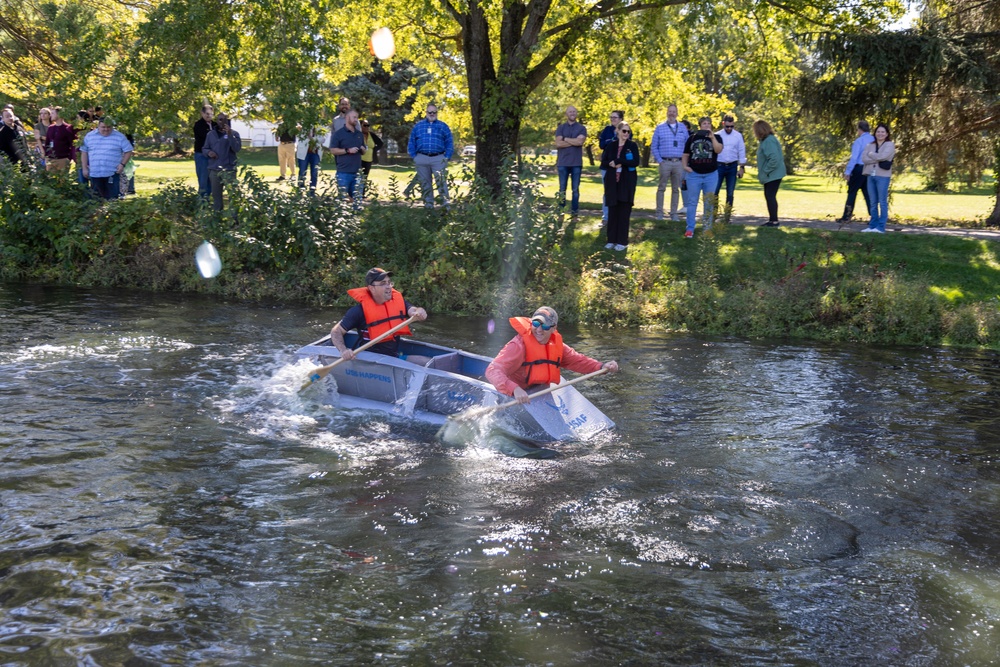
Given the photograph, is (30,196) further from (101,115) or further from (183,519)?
(183,519)

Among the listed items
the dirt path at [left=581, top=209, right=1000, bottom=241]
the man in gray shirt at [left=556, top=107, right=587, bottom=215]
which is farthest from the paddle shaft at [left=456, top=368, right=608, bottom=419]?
the dirt path at [left=581, top=209, right=1000, bottom=241]

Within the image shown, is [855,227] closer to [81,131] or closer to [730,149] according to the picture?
[730,149]

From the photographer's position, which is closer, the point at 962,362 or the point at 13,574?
the point at 13,574

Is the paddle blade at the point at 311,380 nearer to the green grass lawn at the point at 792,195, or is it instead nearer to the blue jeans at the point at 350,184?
the green grass lawn at the point at 792,195

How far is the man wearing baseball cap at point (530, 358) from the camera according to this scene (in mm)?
9648

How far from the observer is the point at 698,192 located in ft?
56.3

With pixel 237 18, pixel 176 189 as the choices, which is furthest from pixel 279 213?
pixel 237 18

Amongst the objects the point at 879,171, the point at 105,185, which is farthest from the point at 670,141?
the point at 105,185

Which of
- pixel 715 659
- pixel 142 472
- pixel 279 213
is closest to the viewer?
pixel 715 659

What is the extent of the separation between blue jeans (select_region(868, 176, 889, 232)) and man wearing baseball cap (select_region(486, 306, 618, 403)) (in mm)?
9428

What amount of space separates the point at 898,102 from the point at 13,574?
17.0m

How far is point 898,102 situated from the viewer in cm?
1886

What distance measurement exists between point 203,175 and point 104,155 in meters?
1.73

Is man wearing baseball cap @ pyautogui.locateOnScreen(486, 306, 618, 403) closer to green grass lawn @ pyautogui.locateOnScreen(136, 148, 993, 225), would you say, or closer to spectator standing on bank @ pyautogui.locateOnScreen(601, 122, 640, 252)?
green grass lawn @ pyautogui.locateOnScreen(136, 148, 993, 225)
